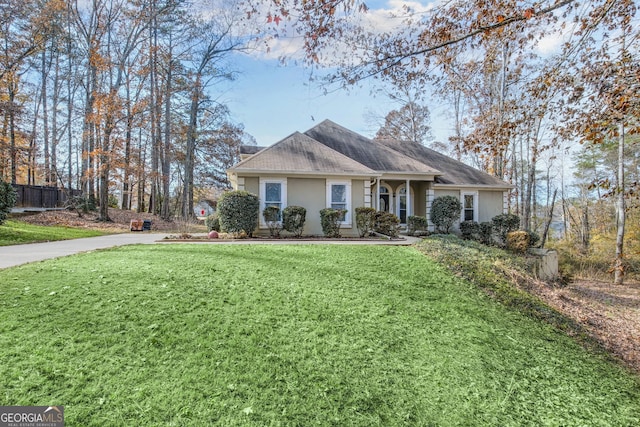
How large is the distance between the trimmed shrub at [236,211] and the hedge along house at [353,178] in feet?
2.92

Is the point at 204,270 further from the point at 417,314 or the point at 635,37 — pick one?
the point at 635,37

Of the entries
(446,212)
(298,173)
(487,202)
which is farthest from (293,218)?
(487,202)

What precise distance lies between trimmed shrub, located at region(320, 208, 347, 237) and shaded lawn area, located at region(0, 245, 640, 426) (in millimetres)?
5853

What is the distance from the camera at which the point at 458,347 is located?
12.4 feet

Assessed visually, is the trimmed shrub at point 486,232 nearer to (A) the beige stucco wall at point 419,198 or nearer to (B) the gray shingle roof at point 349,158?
(B) the gray shingle roof at point 349,158

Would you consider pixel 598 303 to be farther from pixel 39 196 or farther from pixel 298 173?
pixel 39 196

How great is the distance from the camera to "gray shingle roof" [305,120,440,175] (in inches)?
553

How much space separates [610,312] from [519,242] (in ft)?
12.5

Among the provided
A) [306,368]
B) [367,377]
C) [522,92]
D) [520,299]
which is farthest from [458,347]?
[522,92]

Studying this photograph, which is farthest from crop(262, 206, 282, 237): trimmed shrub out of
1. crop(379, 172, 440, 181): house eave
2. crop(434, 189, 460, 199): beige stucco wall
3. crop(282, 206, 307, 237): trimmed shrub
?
crop(434, 189, 460, 199): beige stucco wall

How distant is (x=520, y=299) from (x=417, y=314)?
2.90 m

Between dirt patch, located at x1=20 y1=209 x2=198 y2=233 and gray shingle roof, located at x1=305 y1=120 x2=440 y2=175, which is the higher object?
gray shingle roof, located at x1=305 y1=120 x2=440 y2=175

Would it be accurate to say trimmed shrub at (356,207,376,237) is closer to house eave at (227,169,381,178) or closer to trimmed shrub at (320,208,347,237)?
trimmed shrub at (320,208,347,237)

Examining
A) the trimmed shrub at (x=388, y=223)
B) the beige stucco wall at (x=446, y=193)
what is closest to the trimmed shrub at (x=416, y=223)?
the beige stucco wall at (x=446, y=193)
